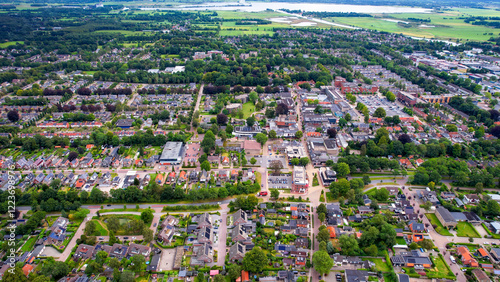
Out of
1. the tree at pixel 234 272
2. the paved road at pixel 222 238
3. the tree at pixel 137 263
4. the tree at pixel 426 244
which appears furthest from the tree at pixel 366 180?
the tree at pixel 137 263

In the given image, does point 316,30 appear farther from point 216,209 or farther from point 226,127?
point 216,209

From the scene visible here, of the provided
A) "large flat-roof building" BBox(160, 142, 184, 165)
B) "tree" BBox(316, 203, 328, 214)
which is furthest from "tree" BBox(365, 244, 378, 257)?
"large flat-roof building" BBox(160, 142, 184, 165)

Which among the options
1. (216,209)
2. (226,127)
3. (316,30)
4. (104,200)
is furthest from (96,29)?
(216,209)

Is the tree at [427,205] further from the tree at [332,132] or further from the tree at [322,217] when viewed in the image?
the tree at [332,132]

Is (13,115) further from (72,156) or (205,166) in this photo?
(205,166)

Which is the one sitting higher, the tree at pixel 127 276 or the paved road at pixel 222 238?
the tree at pixel 127 276
